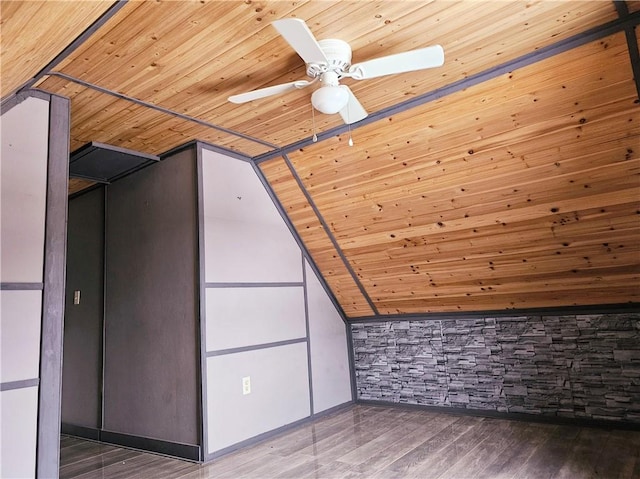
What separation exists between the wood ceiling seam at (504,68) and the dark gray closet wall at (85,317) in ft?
7.92

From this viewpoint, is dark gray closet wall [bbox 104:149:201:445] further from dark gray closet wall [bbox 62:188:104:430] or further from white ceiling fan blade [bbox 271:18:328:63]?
white ceiling fan blade [bbox 271:18:328:63]

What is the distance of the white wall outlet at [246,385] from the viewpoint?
3576 mm

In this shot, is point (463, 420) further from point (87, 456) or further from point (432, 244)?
point (87, 456)

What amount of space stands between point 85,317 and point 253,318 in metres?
1.86

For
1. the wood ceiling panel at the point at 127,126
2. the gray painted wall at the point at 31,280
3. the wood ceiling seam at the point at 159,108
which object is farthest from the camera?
the wood ceiling panel at the point at 127,126

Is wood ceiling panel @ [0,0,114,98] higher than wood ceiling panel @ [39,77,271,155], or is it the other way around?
wood ceiling panel @ [39,77,271,155]

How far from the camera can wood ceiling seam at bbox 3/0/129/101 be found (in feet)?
6.36

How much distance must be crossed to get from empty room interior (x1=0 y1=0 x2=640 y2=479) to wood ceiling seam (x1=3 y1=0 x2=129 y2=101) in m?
0.02

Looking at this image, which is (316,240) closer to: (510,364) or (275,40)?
(510,364)

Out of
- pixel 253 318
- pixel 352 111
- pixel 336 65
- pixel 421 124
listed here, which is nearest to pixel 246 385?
pixel 253 318

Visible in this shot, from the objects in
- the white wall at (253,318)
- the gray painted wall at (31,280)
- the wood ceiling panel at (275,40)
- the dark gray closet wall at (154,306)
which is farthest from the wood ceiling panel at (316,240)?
the gray painted wall at (31,280)

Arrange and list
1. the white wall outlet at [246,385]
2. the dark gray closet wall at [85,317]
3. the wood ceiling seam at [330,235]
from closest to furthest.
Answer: the white wall outlet at [246,385]
the wood ceiling seam at [330,235]
the dark gray closet wall at [85,317]

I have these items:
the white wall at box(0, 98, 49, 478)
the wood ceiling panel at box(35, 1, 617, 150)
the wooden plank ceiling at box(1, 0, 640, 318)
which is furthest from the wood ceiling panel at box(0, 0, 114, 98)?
the white wall at box(0, 98, 49, 478)

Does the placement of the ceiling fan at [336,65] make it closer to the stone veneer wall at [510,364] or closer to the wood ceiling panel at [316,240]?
the wood ceiling panel at [316,240]
